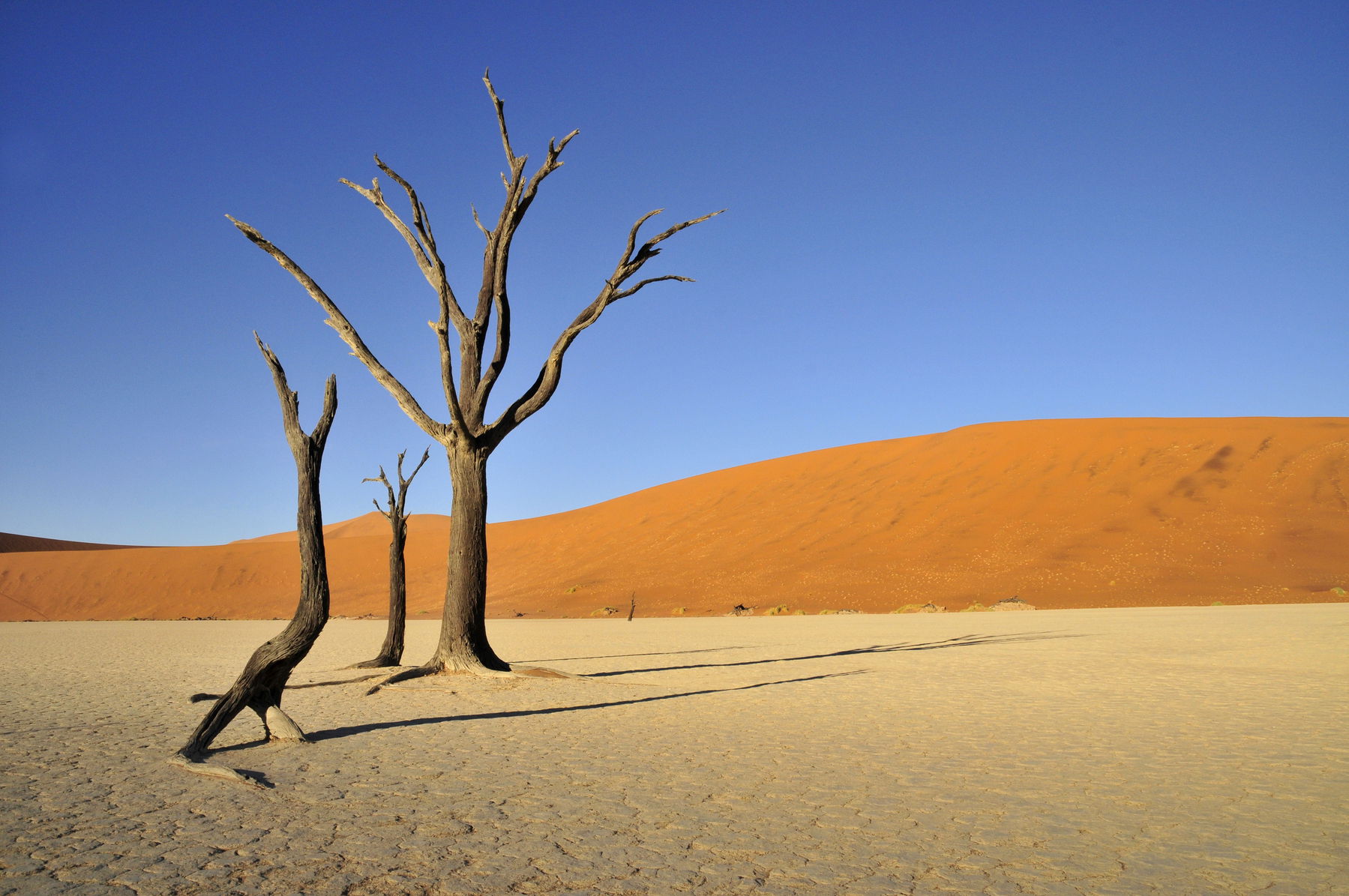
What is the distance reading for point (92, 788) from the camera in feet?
17.8

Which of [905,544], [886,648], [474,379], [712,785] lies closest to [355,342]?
[474,379]

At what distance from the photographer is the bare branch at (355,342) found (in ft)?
31.6

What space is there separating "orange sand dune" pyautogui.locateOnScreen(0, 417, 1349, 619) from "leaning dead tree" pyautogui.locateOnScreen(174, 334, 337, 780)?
78.9ft

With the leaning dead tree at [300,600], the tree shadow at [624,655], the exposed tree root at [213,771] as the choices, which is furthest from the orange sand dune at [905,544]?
the exposed tree root at [213,771]

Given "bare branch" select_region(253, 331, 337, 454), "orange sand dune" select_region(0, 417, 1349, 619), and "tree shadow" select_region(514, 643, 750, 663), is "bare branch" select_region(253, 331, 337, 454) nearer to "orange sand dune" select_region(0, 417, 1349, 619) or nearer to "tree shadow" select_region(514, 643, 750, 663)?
"tree shadow" select_region(514, 643, 750, 663)

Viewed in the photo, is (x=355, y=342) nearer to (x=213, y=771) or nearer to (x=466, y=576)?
(x=466, y=576)

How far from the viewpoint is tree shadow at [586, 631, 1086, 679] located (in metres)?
13.4

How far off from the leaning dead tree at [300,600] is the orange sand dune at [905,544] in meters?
24.0

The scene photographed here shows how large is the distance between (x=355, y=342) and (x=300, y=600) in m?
5.05

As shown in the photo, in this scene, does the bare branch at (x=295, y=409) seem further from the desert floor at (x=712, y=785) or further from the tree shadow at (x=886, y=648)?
the tree shadow at (x=886, y=648)

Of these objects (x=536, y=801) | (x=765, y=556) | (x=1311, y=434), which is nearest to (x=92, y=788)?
(x=536, y=801)

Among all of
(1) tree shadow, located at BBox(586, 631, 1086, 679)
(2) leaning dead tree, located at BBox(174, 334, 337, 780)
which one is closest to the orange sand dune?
(1) tree shadow, located at BBox(586, 631, 1086, 679)

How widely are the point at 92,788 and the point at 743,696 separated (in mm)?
6614

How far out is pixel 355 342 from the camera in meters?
11.0
